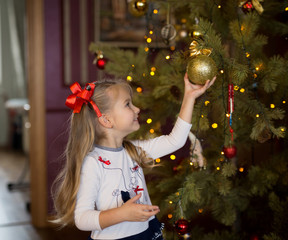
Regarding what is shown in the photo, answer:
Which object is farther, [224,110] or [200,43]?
[224,110]

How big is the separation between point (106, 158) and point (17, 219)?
6.86ft

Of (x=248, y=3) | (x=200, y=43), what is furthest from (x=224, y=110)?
(x=248, y=3)

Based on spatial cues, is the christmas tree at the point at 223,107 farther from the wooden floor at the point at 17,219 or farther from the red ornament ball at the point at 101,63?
the wooden floor at the point at 17,219

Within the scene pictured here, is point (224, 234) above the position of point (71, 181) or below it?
below

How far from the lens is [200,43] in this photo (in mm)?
1419

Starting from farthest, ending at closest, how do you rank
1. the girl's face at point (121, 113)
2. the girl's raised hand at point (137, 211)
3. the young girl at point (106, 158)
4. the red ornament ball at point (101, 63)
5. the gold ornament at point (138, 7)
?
the red ornament ball at point (101, 63), the gold ornament at point (138, 7), the girl's face at point (121, 113), the young girl at point (106, 158), the girl's raised hand at point (137, 211)

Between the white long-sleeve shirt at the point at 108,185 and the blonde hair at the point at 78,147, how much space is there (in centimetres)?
3

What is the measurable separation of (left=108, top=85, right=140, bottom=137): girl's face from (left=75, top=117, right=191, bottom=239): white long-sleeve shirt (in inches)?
3.5

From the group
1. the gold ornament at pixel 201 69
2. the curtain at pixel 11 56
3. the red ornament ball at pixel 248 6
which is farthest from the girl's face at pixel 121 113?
the curtain at pixel 11 56

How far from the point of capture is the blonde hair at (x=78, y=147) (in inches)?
59.4

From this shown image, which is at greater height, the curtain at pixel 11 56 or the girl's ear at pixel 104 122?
the girl's ear at pixel 104 122

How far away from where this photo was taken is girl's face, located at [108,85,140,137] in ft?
5.15

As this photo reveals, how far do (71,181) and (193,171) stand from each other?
0.56 meters

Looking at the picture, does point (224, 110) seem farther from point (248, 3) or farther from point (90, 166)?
point (90, 166)
